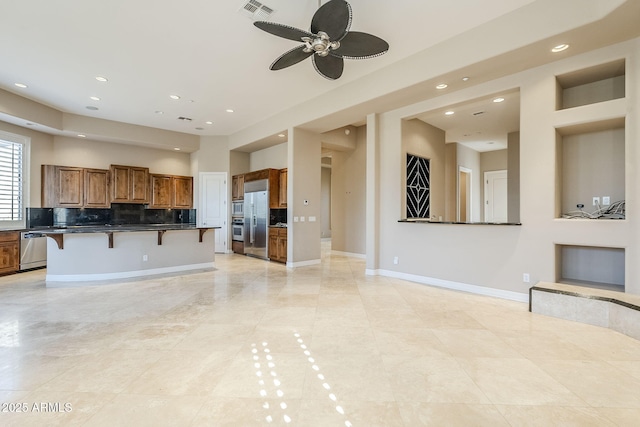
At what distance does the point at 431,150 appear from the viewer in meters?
6.18

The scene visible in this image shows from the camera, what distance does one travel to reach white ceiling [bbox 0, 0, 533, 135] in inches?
125

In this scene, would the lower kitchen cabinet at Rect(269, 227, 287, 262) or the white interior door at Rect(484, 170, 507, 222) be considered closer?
the lower kitchen cabinet at Rect(269, 227, 287, 262)

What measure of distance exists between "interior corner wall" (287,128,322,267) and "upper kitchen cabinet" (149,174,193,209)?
3.84 metres

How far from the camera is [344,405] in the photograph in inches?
71.1

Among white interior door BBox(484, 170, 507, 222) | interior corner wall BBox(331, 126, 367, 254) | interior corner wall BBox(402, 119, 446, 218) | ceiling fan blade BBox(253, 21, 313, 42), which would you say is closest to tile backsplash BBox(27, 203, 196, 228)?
interior corner wall BBox(331, 126, 367, 254)

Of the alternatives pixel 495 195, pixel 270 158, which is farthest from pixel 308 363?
pixel 495 195

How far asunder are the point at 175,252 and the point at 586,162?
22.6 feet

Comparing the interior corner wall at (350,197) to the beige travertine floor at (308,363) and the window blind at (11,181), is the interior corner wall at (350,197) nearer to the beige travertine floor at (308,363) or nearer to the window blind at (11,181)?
the beige travertine floor at (308,363)

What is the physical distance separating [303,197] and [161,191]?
4401mm

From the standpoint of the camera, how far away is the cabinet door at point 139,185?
7.71m

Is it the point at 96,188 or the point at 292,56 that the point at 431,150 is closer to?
the point at 292,56

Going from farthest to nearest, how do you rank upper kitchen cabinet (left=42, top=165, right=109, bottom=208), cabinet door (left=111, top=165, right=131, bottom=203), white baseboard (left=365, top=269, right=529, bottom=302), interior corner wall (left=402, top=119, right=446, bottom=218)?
cabinet door (left=111, top=165, right=131, bottom=203)
upper kitchen cabinet (left=42, top=165, right=109, bottom=208)
interior corner wall (left=402, top=119, right=446, bottom=218)
white baseboard (left=365, top=269, right=529, bottom=302)

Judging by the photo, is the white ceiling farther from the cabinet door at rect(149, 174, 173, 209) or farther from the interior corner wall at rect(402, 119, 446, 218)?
the cabinet door at rect(149, 174, 173, 209)

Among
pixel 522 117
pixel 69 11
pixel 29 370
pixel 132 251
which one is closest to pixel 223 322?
pixel 29 370
